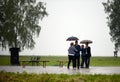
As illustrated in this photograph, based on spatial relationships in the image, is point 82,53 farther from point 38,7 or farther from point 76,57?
point 38,7

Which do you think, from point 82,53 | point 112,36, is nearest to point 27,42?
point 112,36

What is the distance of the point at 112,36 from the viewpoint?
66.3 meters

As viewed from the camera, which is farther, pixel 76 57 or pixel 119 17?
pixel 119 17

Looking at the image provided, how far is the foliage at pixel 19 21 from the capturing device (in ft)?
171

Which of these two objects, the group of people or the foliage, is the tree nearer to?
the foliage

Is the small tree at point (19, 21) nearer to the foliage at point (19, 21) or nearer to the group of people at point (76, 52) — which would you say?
the foliage at point (19, 21)

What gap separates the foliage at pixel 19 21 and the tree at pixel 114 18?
14.0 meters

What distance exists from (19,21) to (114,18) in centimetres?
1907

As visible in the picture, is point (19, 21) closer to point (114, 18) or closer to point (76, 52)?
point (114, 18)

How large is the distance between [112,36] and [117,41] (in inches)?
52.1

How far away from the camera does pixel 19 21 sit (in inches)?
2127

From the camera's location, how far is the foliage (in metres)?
52.1

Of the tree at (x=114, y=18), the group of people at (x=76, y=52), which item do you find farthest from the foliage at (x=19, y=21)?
the group of people at (x=76, y=52)

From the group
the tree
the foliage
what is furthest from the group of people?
the tree
